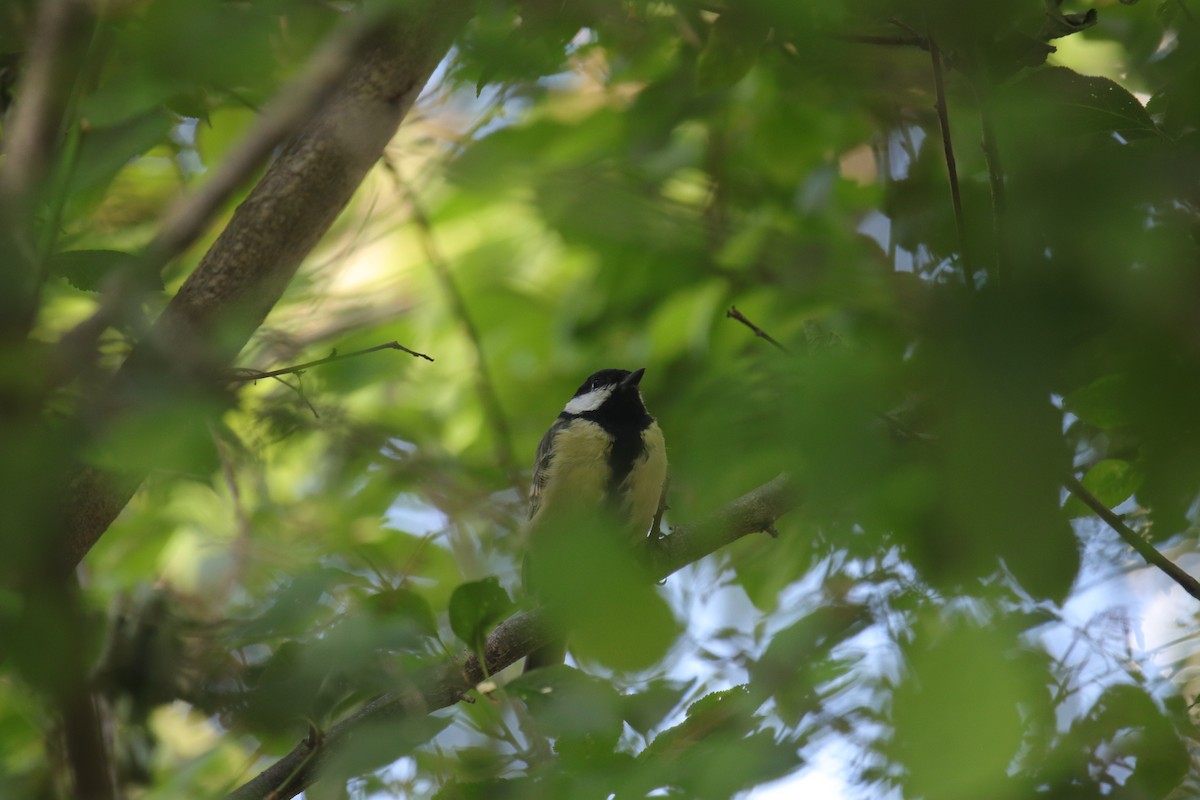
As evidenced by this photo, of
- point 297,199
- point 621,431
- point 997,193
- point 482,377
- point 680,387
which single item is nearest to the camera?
point 997,193

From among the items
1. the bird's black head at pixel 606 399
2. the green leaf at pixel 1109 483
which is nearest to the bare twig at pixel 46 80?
the green leaf at pixel 1109 483

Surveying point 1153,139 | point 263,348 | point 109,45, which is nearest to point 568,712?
point 1153,139

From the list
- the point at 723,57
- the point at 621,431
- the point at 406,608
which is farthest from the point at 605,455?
the point at 406,608

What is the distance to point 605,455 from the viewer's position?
10.3 feet

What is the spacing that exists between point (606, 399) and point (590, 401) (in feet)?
0.21

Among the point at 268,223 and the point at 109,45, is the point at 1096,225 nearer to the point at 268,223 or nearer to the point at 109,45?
the point at 109,45

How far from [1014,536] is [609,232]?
33.9 inches

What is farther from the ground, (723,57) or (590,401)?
(723,57)

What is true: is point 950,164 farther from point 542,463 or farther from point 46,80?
point 542,463

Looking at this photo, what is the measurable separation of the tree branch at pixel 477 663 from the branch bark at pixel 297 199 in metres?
0.54

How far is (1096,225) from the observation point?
0.60 m

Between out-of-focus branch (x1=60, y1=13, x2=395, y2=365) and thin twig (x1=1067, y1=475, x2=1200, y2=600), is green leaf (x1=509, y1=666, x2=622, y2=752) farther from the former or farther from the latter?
out-of-focus branch (x1=60, y1=13, x2=395, y2=365)

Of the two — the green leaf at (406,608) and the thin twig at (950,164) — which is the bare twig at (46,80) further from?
the thin twig at (950,164)

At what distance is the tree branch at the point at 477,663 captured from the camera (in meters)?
1.02
